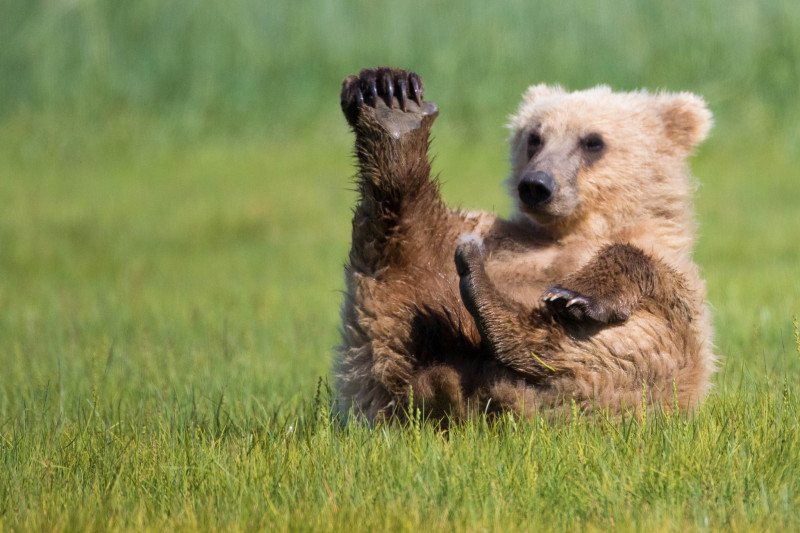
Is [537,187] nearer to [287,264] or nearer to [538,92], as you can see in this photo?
[538,92]

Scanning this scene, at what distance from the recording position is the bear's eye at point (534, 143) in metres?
4.47

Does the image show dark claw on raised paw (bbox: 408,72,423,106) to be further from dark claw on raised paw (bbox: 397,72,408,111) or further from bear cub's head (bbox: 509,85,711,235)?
bear cub's head (bbox: 509,85,711,235)

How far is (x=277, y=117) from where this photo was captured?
14.8m

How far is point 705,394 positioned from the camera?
370 cm

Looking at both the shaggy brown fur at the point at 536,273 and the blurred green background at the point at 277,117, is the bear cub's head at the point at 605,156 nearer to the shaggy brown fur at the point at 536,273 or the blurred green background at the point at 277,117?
the shaggy brown fur at the point at 536,273

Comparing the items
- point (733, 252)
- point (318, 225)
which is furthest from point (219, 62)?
point (733, 252)

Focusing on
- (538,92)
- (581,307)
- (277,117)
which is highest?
(277,117)

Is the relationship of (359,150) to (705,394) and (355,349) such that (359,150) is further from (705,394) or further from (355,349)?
(705,394)

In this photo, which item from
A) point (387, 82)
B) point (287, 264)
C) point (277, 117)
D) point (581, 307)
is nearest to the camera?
point (581, 307)

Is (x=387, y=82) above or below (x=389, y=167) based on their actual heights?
above

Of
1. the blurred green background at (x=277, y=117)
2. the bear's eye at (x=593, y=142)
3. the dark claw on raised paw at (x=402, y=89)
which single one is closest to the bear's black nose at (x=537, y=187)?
the bear's eye at (x=593, y=142)

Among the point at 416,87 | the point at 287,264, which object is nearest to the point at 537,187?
the point at 416,87

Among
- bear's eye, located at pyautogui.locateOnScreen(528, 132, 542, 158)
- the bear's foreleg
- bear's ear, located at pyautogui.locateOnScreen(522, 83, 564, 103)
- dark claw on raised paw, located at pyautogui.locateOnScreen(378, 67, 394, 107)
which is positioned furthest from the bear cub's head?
dark claw on raised paw, located at pyautogui.locateOnScreen(378, 67, 394, 107)

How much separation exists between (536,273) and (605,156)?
746mm
